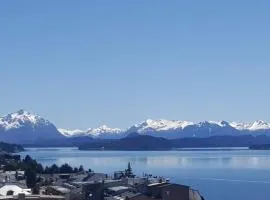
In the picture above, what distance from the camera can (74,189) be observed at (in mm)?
31750

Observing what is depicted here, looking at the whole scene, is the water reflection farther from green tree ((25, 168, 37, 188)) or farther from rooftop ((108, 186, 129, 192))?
rooftop ((108, 186, 129, 192))

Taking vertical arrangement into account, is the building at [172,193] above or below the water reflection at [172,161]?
below

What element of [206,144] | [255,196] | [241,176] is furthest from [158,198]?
[206,144]

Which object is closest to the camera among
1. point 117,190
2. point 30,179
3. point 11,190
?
point 11,190

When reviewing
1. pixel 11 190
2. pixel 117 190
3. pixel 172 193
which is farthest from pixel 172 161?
pixel 172 193

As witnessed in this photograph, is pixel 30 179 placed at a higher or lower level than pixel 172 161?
lower

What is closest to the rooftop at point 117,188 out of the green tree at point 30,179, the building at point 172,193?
the green tree at point 30,179

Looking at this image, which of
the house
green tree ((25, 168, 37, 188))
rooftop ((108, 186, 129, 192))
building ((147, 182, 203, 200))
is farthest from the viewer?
green tree ((25, 168, 37, 188))

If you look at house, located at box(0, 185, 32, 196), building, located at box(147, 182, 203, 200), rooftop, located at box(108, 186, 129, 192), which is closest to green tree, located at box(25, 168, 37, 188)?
rooftop, located at box(108, 186, 129, 192)

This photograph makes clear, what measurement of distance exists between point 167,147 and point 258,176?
311ft

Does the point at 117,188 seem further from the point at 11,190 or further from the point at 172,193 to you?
the point at 172,193

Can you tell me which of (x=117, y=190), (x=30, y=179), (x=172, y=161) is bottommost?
(x=117, y=190)

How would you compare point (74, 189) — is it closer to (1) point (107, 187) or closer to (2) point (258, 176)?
(1) point (107, 187)

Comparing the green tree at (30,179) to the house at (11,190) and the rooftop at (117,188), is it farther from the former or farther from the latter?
the house at (11,190)
